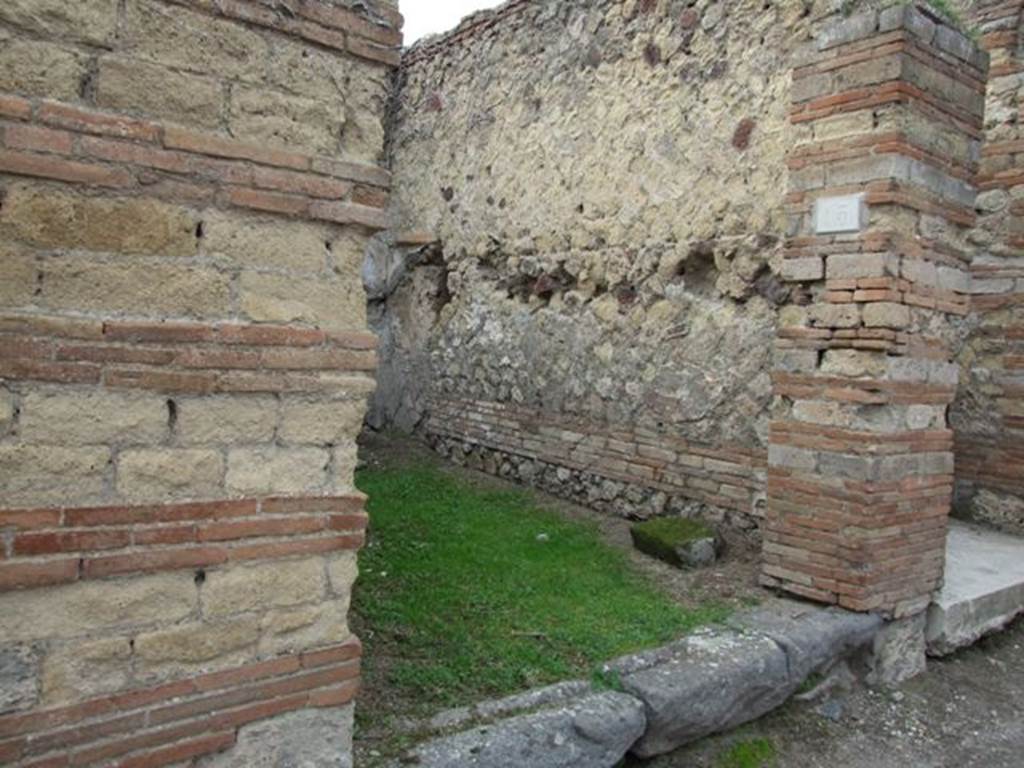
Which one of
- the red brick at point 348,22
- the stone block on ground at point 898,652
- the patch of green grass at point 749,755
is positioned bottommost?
the patch of green grass at point 749,755

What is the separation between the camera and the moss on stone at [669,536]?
5137mm

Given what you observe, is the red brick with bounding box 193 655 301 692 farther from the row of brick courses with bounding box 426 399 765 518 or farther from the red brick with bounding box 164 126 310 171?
the row of brick courses with bounding box 426 399 765 518

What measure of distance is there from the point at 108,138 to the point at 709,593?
3695 millimetres

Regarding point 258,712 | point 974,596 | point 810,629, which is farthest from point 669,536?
point 258,712

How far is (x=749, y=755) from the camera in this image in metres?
3.62

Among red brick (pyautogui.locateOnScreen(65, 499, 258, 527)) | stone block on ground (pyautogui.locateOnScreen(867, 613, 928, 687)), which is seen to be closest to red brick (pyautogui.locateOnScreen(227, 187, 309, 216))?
red brick (pyautogui.locateOnScreen(65, 499, 258, 527))

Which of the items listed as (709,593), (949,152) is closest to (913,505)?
(709,593)

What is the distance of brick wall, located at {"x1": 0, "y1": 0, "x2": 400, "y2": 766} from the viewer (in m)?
2.10

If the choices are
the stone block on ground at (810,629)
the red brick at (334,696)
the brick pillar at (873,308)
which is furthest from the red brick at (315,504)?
the brick pillar at (873,308)

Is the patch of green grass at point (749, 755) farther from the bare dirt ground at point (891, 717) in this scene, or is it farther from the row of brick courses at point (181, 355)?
the row of brick courses at point (181, 355)

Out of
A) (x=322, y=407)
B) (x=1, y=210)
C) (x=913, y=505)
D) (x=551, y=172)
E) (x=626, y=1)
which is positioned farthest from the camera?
(x=551, y=172)

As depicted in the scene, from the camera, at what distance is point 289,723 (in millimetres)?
2471

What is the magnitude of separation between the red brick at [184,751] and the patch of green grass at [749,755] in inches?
82.7

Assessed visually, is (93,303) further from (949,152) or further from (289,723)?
(949,152)
